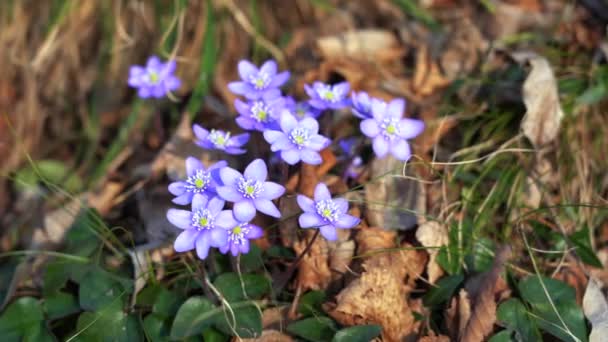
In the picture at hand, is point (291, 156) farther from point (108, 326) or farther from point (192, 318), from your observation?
point (108, 326)

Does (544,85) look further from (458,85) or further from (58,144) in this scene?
(58,144)

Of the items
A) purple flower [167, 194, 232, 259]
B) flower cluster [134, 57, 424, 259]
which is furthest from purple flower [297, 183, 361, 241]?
purple flower [167, 194, 232, 259]

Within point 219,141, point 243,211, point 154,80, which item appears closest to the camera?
point 243,211

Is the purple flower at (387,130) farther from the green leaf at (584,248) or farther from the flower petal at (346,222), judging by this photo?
the green leaf at (584,248)

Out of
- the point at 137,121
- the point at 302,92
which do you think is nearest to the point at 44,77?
the point at 137,121

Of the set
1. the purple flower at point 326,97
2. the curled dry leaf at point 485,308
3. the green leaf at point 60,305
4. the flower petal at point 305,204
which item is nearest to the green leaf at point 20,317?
the green leaf at point 60,305

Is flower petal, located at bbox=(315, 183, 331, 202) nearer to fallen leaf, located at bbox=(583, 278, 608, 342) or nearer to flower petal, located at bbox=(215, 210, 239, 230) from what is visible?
flower petal, located at bbox=(215, 210, 239, 230)

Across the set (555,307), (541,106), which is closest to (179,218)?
(555,307)
